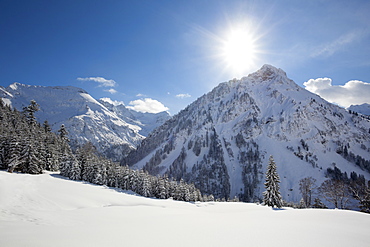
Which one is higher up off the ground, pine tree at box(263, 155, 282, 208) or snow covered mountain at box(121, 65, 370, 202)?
snow covered mountain at box(121, 65, 370, 202)

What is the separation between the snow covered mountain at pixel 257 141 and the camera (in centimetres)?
11238

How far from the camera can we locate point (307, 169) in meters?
109

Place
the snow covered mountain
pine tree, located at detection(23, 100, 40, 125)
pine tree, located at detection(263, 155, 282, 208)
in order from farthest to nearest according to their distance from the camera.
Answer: the snow covered mountain, pine tree, located at detection(23, 100, 40, 125), pine tree, located at detection(263, 155, 282, 208)

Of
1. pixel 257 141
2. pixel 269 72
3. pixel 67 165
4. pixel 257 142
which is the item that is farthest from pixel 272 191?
pixel 269 72

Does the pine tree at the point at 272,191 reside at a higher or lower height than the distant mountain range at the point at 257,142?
lower

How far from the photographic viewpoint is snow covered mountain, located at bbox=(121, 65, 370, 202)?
369 feet

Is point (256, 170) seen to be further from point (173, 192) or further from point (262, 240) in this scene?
point (262, 240)

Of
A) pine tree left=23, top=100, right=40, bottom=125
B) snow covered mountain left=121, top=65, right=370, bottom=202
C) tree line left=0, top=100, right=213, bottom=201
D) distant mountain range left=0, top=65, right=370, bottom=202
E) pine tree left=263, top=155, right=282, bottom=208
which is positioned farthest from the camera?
snow covered mountain left=121, top=65, right=370, bottom=202

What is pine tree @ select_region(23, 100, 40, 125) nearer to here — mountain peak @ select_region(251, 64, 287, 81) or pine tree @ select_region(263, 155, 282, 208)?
pine tree @ select_region(263, 155, 282, 208)

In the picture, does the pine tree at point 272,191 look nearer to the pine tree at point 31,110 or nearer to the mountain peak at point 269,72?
the pine tree at point 31,110

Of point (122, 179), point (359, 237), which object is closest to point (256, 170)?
point (122, 179)

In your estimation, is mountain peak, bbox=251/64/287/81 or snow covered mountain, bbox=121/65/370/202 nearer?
snow covered mountain, bbox=121/65/370/202

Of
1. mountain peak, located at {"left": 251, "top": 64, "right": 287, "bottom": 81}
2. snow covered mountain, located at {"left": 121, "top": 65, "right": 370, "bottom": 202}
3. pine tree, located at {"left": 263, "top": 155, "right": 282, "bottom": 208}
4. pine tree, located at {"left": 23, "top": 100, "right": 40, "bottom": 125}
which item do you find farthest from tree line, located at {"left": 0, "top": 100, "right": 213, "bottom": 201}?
mountain peak, located at {"left": 251, "top": 64, "right": 287, "bottom": 81}

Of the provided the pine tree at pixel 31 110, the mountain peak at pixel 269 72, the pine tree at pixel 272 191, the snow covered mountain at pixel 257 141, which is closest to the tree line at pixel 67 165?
the pine tree at pixel 31 110
